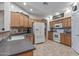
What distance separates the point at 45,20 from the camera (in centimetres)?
1185

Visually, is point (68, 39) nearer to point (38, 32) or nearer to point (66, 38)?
point (66, 38)

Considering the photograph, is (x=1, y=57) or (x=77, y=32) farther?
(x=77, y=32)

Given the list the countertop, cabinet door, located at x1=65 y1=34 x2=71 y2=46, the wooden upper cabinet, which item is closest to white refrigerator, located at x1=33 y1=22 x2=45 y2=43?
cabinet door, located at x1=65 y1=34 x2=71 y2=46

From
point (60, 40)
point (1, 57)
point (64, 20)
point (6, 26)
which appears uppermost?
point (64, 20)

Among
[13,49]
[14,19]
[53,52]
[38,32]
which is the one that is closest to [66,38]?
[38,32]

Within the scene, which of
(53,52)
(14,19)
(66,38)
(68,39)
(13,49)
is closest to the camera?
(13,49)

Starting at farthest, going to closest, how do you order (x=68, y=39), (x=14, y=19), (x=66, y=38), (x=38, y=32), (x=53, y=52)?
(x=38, y=32) → (x=66, y=38) → (x=68, y=39) → (x=14, y=19) → (x=53, y=52)

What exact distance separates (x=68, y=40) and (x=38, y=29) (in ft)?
7.85

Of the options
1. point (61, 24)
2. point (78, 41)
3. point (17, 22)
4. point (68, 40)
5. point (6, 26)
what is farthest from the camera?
point (61, 24)

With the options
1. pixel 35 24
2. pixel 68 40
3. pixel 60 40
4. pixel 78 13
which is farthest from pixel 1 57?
pixel 60 40

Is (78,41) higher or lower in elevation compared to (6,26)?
lower

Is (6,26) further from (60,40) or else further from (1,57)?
(60,40)

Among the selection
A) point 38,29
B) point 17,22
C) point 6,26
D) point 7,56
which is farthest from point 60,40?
point 7,56

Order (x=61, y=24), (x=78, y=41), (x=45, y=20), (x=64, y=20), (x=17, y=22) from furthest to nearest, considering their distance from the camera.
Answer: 1. (x=45, y=20)
2. (x=61, y=24)
3. (x=64, y=20)
4. (x=17, y=22)
5. (x=78, y=41)
